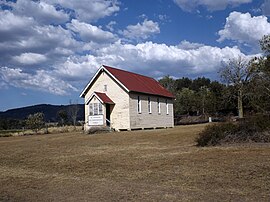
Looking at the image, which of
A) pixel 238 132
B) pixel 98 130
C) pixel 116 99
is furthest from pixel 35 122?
pixel 238 132

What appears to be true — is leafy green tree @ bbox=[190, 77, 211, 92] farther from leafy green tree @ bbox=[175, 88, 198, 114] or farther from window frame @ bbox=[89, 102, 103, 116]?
window frame @ bbox=[89, 102, 103, 116]

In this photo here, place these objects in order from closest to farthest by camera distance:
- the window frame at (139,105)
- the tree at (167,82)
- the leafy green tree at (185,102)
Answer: the window frame at (139,105), the leafy green tree at (185,102), the tree at (167,82)

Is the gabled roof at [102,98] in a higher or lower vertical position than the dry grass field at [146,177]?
higher

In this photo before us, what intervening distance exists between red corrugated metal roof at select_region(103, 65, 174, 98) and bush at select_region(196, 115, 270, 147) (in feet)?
67.6

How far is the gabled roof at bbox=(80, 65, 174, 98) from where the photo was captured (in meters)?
38.4

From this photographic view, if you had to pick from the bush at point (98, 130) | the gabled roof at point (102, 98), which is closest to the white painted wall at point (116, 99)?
the gabled roof at point (102, 98)

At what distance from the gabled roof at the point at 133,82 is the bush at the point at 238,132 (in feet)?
66.9

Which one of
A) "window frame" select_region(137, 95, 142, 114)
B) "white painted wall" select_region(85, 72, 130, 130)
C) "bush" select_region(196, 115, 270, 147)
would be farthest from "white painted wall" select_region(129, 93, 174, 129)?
"bush" select_region(196, 115, 270, 147)

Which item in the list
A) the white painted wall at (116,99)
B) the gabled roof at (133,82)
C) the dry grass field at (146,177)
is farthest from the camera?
the gabled roof at (133,82)

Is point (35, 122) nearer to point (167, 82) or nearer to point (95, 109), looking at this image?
point (95, 109)

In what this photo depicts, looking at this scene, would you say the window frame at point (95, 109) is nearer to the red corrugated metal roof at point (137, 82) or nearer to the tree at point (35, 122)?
the red corrugated metal roof at point (137, 82)

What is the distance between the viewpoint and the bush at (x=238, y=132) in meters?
17.1

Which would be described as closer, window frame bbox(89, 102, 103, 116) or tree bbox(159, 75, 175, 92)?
window frame bbox(89, 102, 103, 116)

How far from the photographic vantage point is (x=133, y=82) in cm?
4094
